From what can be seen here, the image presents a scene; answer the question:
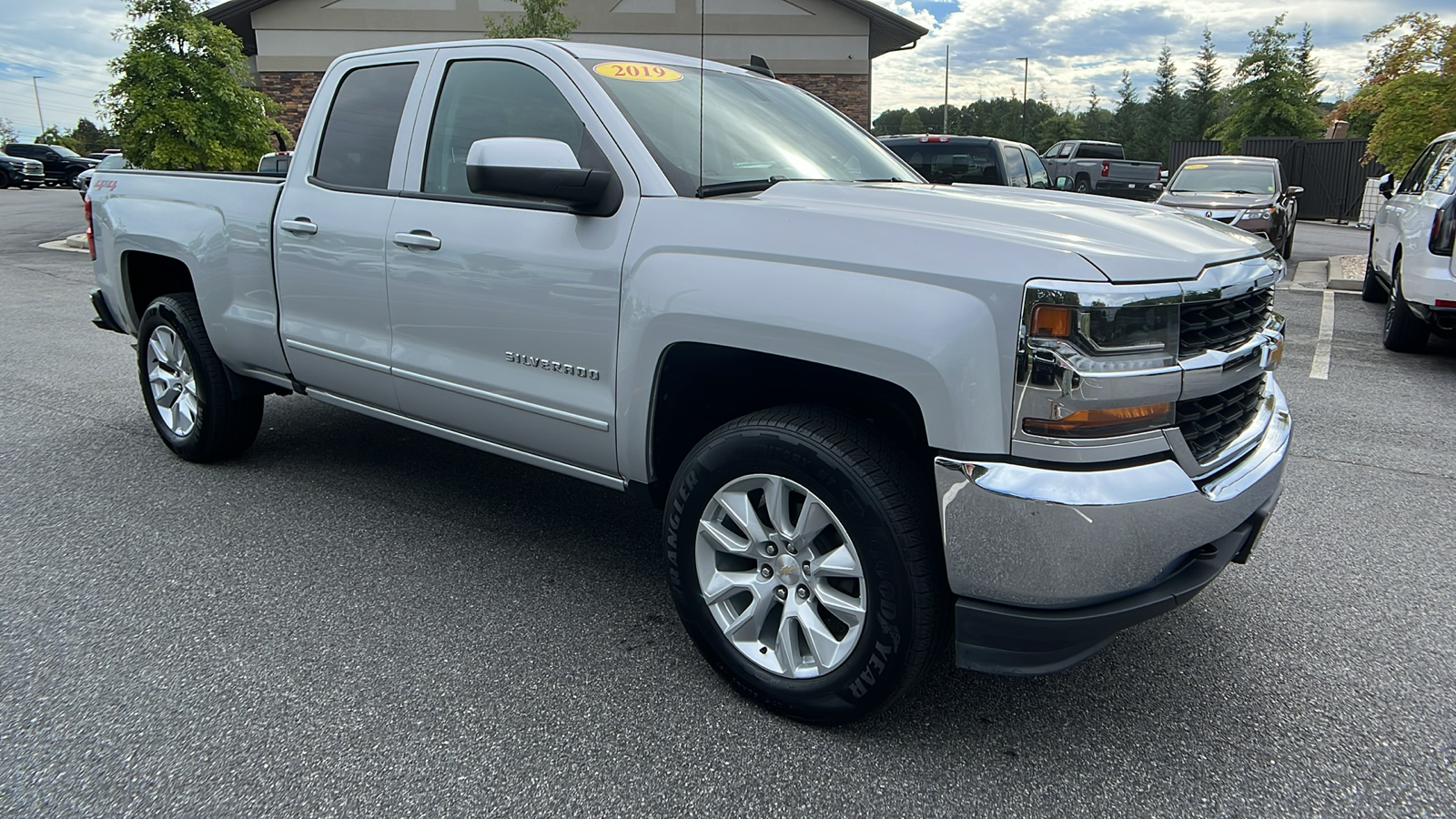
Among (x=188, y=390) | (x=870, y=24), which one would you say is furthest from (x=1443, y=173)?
(x=870, y=24)

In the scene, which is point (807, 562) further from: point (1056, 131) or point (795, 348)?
point (1056, 131)

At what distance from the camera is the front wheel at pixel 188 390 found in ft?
15.1

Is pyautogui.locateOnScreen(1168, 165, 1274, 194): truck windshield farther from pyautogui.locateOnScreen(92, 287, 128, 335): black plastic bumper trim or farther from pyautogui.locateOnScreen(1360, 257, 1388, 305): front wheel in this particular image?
pyautogui.locateOnScreen(92, 287, 128, 335): black plastic bumper trim

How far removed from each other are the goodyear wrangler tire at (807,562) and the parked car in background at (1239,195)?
39.6 ft

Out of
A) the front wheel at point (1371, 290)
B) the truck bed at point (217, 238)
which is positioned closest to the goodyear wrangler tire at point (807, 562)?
the truck bed at point (217, 238)

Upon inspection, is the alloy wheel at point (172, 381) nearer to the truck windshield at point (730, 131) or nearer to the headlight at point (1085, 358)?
the truck windshield at point (730, 131)

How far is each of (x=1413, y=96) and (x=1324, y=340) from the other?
6302mm

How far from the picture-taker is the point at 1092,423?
2193 millimetres

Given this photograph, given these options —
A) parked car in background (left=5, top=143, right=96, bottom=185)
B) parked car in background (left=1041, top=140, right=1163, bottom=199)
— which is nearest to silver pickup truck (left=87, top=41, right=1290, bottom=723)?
parked car in background (left=1041, top=140, right=1163, bottom=199)

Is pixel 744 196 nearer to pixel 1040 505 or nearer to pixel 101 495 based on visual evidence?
pixel 1040 505

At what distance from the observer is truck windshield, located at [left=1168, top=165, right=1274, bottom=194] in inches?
560

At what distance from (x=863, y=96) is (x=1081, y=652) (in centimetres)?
2303

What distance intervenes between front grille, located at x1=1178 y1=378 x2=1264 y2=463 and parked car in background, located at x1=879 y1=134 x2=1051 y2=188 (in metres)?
7.31

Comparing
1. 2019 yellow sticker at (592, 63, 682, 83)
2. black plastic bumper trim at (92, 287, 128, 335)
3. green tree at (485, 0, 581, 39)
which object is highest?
green tree at (485, 0, 581, 39)
